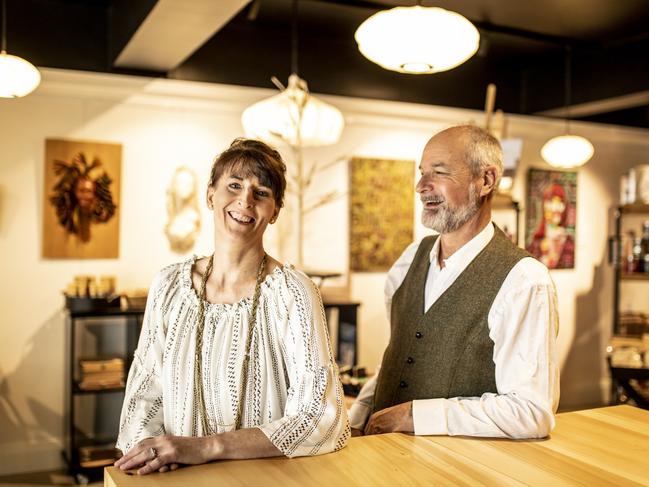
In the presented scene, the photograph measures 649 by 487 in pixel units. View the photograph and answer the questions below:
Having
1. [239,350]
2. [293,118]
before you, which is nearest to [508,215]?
[293,118]

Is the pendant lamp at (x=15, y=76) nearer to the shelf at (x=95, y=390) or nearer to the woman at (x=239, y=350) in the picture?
the shelf at (x=95, y=390)

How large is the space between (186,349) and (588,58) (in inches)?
201

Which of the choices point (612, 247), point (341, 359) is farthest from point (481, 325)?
point (612, 247)

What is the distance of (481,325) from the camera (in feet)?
6.43

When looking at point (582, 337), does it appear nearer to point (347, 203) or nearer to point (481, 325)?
point (347, 203)

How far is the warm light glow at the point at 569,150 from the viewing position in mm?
5262

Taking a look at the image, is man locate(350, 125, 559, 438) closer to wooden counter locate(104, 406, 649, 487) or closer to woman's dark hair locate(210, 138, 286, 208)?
wooden counter locate(104, 406, 649, 487)

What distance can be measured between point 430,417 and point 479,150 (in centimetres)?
82

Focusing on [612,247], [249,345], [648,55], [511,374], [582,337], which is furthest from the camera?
[582,337]

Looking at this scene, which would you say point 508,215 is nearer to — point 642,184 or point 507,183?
point 507,183

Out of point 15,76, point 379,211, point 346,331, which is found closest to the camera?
point 15,76

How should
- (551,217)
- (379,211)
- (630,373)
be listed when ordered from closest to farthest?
(630,373) → (379,211) → (551,217)

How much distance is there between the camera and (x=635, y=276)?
21.4 feet

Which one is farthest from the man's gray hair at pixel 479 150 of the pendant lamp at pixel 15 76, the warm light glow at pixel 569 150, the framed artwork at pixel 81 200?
the warm light glow at pixel 569 150
